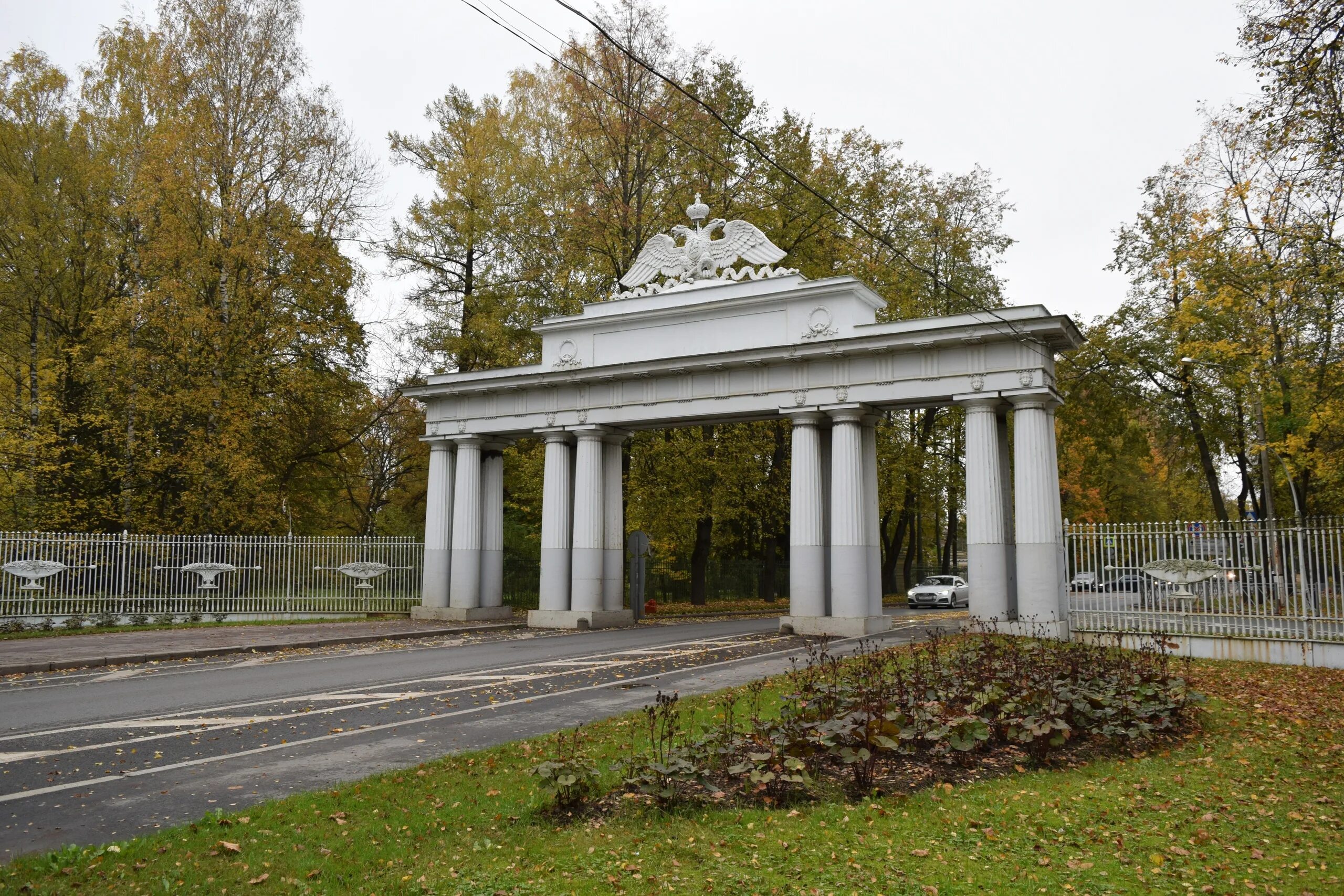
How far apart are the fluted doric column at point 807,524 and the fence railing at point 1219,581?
5.66m

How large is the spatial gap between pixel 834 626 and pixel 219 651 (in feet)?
41.9

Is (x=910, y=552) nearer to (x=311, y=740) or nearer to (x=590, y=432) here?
(x=590, y=432)

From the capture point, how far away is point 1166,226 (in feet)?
97.6

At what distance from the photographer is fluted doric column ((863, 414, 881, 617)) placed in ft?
74.3

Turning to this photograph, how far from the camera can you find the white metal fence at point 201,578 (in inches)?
915

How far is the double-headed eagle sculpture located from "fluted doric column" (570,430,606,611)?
459cm

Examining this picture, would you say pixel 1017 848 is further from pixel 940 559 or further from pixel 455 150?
pixel 940 559

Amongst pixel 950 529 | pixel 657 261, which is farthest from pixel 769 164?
pixel 950 529

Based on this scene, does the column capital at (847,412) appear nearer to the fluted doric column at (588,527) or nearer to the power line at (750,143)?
the power line at (750,143)

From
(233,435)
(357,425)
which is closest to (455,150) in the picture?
(357,425)

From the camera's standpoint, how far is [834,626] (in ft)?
72.1

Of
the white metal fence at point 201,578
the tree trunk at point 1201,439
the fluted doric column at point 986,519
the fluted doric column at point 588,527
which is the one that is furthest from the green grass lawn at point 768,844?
the tree trunk at point 1201,439

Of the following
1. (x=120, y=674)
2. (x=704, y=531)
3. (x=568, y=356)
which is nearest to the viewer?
(x=120, y=674)

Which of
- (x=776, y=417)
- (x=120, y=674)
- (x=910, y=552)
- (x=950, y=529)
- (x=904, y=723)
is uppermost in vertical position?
(x=776, y=417)
